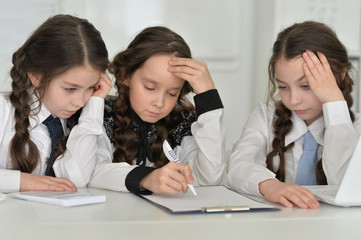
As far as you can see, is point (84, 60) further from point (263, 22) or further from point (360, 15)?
point (360, 15)

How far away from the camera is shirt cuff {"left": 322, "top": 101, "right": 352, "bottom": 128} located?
156cm

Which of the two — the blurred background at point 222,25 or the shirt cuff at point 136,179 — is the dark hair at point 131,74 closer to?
the shirt cuff at point 136,179

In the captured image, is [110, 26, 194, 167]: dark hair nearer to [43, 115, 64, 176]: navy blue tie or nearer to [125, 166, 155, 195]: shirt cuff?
[43, 115, 64, 176]: navy blue tie

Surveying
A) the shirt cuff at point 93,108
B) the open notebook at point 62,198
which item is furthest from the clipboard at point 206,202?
the shirt cuff at point 93,108

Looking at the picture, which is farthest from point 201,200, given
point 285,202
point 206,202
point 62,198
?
point 62,198

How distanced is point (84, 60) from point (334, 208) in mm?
854

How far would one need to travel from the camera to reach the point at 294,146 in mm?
1742

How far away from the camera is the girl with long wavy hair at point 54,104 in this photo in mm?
1562

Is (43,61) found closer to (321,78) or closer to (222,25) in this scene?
(321,78)

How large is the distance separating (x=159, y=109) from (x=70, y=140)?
299 mm

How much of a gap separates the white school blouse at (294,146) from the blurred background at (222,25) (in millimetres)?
1463

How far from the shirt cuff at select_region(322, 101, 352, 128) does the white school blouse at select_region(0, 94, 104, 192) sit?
691mm

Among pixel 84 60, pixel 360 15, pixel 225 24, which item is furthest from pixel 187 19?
pixel 84 60

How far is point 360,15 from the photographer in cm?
319
